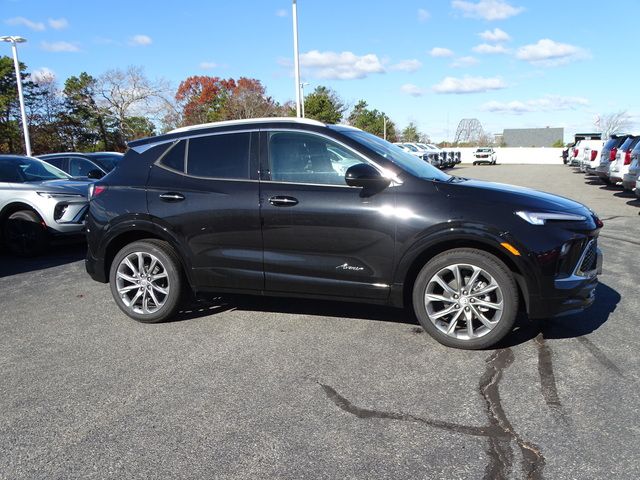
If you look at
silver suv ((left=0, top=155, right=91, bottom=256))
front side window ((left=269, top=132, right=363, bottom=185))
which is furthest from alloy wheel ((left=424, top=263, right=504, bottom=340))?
silver suv ((left=0, top=155, right=91, bottom=256))

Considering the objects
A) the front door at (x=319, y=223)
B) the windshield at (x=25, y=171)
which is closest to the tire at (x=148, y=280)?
the front door at (x=319, y=223)

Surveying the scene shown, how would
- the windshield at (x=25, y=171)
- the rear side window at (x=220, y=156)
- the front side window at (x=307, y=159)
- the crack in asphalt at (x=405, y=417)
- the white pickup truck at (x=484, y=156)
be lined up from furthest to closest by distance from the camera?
the white pickup truck at (x=484, y=156), the windshield at (x=25, y=171), the rear side window at (x=220, y=156), the front side window at (x=307, y=159), the crack in asphalt at (x=405, y=417)

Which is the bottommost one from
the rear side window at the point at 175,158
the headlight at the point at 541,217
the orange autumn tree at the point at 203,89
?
the headlight at the point at 541,217

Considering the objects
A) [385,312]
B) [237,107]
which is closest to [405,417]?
[385,312]

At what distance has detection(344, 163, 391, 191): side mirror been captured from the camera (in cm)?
420

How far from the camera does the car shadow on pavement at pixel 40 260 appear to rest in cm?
771

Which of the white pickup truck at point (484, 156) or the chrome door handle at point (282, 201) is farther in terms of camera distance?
the white pickup truck at point (484, 156)

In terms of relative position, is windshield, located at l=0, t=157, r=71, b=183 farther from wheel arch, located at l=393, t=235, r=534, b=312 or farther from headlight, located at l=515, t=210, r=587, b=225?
headlight, located at l=515, t=210, r=587, b=225

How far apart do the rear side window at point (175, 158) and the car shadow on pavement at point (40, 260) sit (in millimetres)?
3943

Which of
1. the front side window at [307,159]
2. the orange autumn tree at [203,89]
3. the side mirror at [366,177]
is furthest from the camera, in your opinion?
the orange autumn tree at [203,89]

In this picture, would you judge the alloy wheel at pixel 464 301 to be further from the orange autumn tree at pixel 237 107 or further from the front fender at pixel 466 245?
the orange autumn tree at pixel 237 107

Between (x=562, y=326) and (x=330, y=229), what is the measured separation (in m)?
2.28

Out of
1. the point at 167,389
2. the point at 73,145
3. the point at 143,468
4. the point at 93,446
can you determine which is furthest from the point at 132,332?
the point at 73,145

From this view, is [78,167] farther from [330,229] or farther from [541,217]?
[541,217]
